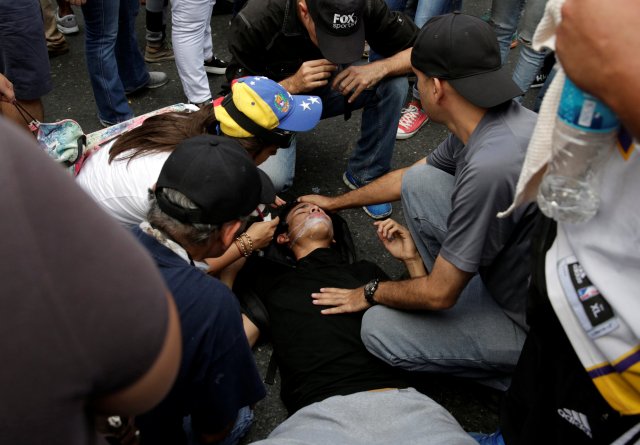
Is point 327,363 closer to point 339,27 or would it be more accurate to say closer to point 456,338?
point 456,338

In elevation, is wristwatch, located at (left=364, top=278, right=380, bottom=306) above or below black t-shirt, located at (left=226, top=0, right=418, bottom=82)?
below

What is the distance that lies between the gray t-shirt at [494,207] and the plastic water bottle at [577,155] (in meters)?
0.71

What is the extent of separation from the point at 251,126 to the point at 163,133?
0.38 metres

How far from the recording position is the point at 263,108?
2.55 metres

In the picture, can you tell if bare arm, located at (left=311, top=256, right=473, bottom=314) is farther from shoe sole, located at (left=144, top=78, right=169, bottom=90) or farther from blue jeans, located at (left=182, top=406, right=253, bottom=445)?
shoe sole, located at (left=144, top=78, right=169, bottom=90)

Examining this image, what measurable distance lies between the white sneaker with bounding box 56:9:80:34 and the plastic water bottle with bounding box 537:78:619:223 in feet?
14.5

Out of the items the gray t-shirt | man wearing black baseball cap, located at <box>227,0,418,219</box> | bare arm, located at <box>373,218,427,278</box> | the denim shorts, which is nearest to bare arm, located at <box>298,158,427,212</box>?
bare arm, located at <box>373,218,427,278</box>

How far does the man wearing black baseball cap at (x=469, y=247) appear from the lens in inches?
79.0

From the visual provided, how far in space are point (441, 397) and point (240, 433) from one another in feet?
2.83

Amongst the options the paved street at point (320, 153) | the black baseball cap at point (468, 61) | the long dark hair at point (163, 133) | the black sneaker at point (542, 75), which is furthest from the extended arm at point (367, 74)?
the black sneaker at point (542, 75)

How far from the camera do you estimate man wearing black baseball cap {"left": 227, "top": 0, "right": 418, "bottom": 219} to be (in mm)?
2922

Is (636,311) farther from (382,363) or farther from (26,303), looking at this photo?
(382,363)

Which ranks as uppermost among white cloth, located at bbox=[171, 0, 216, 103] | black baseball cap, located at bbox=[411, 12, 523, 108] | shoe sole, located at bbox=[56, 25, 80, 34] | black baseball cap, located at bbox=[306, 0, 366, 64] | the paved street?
black baseball cap, located at bbox=[411, 12, 523, 108]

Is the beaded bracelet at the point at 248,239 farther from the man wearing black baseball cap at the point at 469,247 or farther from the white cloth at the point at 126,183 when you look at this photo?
the white cloth at the point at 126,183
